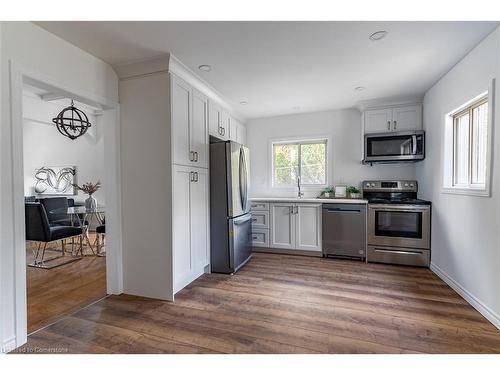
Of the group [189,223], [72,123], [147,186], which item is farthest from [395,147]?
[72,123]

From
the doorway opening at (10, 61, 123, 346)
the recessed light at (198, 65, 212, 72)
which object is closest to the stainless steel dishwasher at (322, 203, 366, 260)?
the recessed light at (198, 65, 212, 72)

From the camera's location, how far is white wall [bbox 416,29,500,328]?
196cm

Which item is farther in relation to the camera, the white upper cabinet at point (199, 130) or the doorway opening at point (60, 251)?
the white upper cabinet at point (199, 130)

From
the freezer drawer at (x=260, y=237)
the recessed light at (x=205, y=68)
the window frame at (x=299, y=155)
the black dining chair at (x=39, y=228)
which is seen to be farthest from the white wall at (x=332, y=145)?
the black dining chair at (x=39, y=228)

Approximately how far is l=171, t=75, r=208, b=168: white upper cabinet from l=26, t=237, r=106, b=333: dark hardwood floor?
5.41 ft

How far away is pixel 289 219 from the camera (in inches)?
153

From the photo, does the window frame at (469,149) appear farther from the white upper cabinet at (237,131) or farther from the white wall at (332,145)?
the white upper cabinet at (237,131)

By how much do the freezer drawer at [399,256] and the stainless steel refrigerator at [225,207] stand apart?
6.23 feet

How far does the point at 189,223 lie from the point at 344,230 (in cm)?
223

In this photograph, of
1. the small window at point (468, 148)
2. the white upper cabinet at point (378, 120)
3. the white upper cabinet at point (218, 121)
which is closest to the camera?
the small window at point (468, 148)

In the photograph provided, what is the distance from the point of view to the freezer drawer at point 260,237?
4016 mm

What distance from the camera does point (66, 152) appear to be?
5.91 meters

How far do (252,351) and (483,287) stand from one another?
2044mm
